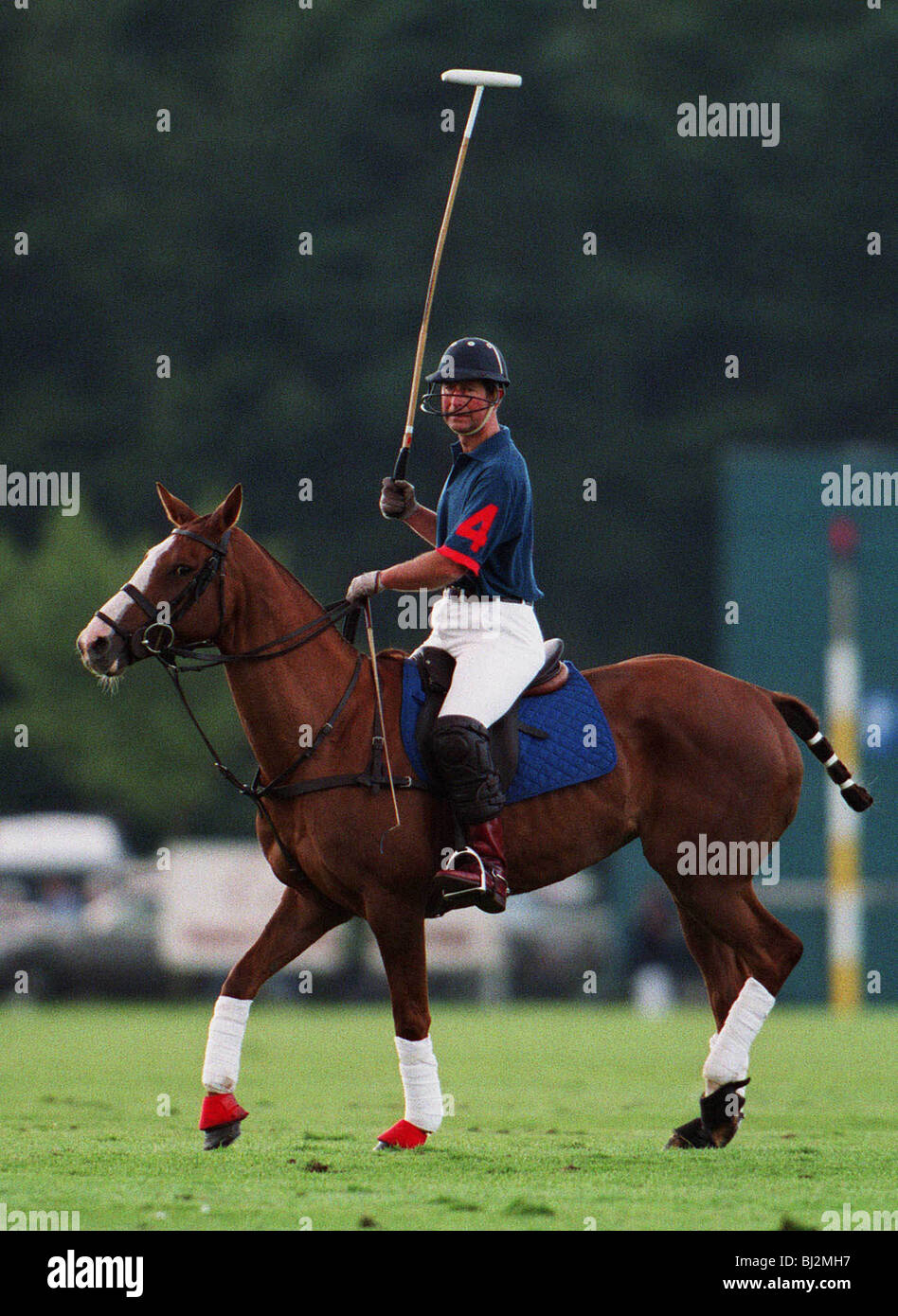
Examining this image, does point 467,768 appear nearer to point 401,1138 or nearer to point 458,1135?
point 401,1138

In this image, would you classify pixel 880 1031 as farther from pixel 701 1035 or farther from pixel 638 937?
pixel 638 937

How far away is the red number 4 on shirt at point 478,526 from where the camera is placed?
9008 mm

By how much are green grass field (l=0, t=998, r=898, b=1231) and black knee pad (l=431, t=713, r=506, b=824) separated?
4.25ft

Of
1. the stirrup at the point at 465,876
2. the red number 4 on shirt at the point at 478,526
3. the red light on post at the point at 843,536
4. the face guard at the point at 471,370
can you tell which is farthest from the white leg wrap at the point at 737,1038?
the red light on post at the point at 843,536

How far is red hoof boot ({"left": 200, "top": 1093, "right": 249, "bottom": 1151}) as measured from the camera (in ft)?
29.5

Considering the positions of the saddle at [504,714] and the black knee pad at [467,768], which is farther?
the saddle at [504,714]

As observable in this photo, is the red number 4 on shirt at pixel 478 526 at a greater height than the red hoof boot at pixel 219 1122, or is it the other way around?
the red number 4 on shirt at pixel 478 526

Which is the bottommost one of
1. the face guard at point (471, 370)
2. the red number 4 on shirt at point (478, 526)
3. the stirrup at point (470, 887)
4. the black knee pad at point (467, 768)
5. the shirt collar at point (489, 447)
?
the stirrup at point (470, 887)

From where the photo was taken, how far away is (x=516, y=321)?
1692 inches

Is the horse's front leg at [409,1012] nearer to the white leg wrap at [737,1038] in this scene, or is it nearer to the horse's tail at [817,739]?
the white leg wrap at [737,1038]

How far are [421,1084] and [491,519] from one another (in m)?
2.17

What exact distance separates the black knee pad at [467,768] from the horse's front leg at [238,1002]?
2.51ft

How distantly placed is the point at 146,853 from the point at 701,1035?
67.9 ft

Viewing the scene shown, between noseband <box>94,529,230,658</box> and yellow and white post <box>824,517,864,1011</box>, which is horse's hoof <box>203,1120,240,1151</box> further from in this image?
yellow and white post <box>824,517,864,1011</box>
